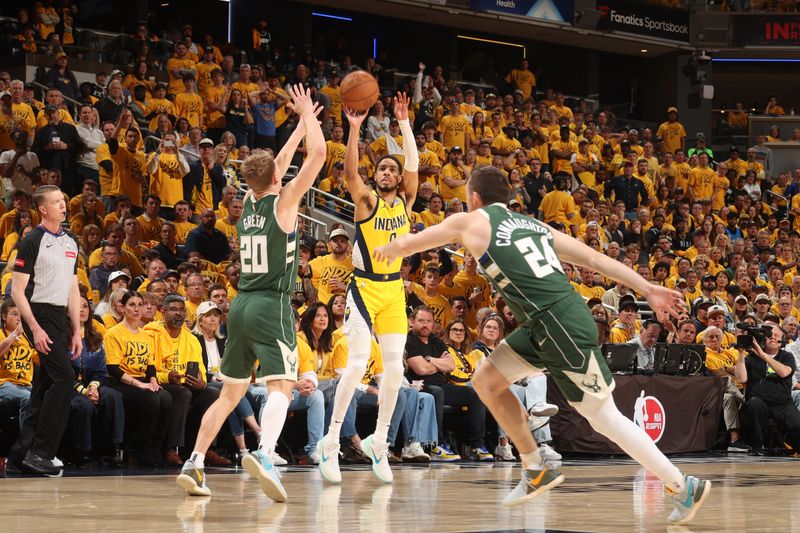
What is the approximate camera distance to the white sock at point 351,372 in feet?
27.4

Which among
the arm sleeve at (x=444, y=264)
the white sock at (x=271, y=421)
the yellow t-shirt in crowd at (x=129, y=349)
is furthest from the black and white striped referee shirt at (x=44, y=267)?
the arm sleeve at (x=444, y=264)

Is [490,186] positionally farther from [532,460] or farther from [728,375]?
[728,375]

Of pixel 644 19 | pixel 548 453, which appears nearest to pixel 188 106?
pixel 548 453

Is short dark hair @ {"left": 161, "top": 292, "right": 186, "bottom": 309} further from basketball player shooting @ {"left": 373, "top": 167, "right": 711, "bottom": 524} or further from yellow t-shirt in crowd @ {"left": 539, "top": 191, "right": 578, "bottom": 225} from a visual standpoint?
yellow t-shirt in crowd @ {"left": 539, "top": 191, "right": 578, "bottom": 225}

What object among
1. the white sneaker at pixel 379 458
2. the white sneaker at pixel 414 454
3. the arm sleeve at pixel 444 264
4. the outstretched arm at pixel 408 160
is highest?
the outstretched arm at pixel 408 160

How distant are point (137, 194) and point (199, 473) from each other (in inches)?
340

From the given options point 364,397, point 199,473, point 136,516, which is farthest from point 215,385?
point 136,516

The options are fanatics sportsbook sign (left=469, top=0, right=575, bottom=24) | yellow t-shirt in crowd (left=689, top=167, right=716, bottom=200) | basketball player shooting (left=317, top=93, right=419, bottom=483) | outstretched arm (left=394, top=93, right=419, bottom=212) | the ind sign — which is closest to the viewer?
basketball player shooting (left=317, top=93, right=419, bottom=483)

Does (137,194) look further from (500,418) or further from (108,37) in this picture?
(500,418)

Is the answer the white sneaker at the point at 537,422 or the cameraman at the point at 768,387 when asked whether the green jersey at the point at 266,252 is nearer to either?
the white sneaker at the point at 537,422

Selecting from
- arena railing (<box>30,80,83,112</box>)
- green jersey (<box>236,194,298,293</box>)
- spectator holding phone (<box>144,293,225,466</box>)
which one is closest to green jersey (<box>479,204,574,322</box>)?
green jersey (<box>236,194,298,293</box>)

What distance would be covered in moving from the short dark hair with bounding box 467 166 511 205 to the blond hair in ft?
4.64

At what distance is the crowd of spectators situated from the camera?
10242 millimetres

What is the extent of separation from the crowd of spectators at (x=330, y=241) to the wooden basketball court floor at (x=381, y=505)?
44.8 inches
